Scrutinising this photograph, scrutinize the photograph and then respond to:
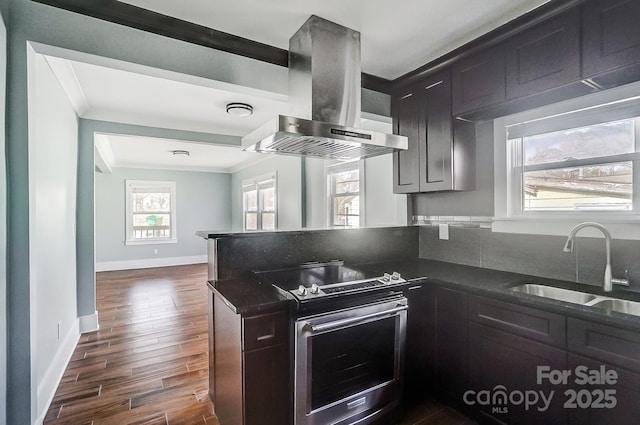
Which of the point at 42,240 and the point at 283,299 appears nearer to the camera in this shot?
the point at 283,299

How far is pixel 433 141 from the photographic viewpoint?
2.53 m

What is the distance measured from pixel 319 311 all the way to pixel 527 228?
163 cm

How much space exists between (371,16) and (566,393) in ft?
7.64

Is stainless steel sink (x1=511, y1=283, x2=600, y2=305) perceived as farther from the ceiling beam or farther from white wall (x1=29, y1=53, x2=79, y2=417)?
white wall (x1=29, y1=53, x2=79, y2=417)

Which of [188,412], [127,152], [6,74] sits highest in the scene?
[127,152]

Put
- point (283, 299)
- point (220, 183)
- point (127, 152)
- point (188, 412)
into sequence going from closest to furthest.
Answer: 1. point (283, 299)
2. point (188, 412)
3. point (127, 152)
4. point (220, 183)

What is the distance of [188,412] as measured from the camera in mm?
2127

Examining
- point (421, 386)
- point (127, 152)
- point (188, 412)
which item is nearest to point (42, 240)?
point (188, 412)

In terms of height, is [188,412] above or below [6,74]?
below

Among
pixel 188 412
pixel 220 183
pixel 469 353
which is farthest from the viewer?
pixel 220 183

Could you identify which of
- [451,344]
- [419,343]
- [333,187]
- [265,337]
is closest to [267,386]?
[265,337]

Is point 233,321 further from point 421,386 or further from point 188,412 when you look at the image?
point 421,386

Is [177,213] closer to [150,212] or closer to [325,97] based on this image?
[150,212]

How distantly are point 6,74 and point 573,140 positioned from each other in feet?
11.0
